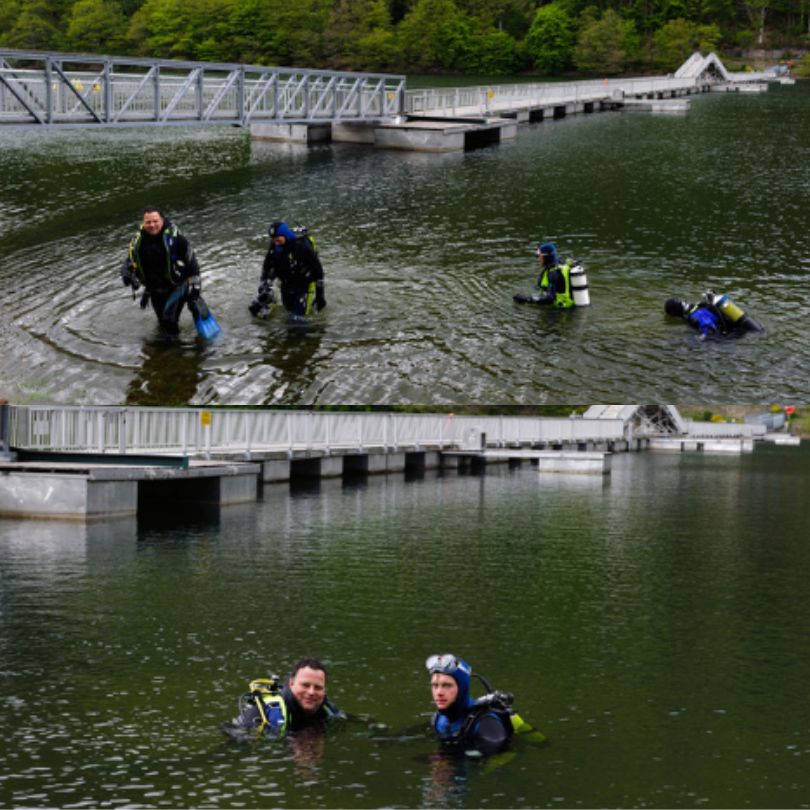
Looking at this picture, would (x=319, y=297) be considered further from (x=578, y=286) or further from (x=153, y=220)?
(x=153, y=220)

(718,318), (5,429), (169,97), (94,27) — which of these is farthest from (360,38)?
(5,429)

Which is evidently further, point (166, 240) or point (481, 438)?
point (481, 438)

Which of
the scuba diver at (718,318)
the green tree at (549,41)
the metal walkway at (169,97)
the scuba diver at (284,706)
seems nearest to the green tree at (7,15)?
the green tree at (549,41)

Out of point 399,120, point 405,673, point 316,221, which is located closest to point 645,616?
point 405,673

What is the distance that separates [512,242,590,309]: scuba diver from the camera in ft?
128

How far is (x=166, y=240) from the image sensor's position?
30.9 m

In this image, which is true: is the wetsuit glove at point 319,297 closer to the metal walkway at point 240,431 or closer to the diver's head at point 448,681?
the metal walkway at point 240,431

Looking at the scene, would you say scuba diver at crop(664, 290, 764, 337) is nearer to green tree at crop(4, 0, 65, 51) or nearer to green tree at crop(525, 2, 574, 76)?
green tree at crop(4, 0, 65, 51)

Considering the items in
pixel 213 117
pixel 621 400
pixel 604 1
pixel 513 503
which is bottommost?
pixel 513 503

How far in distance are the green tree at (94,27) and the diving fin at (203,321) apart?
10674cm

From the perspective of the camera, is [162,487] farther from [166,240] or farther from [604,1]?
[604,1]

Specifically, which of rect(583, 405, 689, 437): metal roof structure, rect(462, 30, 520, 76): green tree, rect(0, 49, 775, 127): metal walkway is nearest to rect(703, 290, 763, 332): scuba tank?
rect(0, 49, 775, 127): metal walkway

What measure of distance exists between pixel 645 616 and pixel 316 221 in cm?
3177

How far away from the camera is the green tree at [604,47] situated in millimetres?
152125
